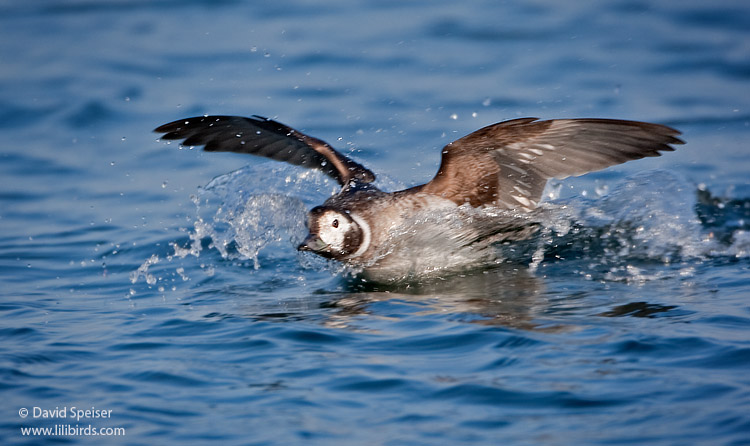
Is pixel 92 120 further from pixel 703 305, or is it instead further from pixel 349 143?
pixel 703 305

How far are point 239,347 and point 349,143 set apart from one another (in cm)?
439

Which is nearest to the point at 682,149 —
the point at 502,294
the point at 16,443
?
the point at 502,294

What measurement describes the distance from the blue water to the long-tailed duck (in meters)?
0.42

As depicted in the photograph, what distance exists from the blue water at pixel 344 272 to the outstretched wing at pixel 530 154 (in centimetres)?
56

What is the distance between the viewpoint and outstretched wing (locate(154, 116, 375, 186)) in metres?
6.88


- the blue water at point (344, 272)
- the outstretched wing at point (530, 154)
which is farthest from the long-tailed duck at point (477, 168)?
the blue water at point (344, 272)

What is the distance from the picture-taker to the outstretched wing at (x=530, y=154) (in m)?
5.66

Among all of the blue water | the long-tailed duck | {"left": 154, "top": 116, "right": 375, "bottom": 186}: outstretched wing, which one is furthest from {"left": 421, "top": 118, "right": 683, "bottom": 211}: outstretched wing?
{"left": 154, "top": 116, "right": 375, "bottom": 186}: outstretched wing

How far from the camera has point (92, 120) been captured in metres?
10.2

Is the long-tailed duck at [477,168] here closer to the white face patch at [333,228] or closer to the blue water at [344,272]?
the white face patch at [333,228]

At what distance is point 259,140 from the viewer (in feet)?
23.2

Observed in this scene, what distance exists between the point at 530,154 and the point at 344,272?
1.60 meters

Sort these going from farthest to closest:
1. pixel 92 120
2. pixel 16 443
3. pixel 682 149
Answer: pixel 92 120
pixel 682 149
pixel 16 443

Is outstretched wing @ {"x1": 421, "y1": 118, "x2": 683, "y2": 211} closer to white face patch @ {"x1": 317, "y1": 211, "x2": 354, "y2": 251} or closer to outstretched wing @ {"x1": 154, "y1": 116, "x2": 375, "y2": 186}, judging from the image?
white face patch @ {"x1": 317, "y1": 211, "x2": 354, "y2": 251}
